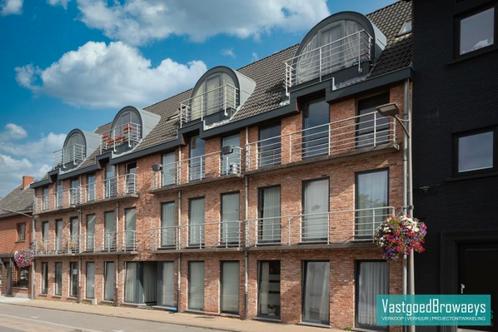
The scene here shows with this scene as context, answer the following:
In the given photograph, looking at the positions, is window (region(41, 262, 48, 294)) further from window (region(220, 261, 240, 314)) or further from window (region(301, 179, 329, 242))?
window (region(301, 179, 329, 242))

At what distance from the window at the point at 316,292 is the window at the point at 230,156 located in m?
4.89

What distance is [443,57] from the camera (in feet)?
45.7

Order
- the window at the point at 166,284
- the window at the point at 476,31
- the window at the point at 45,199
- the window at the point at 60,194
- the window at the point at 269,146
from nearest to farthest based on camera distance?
1. the window at the point at 476,31
2. the window at the point at 269,146
3. the window at the point at 166,284
4. the window at the point at 60,194
5. the window at the point at 45,199

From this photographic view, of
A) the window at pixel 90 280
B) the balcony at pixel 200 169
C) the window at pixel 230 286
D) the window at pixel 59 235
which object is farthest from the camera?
the window at pixel 59 235

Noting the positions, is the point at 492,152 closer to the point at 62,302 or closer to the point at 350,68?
the point at 350,68

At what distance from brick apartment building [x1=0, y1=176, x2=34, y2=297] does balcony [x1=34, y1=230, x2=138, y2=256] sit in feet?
8.49

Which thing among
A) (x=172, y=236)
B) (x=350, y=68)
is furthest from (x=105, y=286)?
(x=350, y=68)

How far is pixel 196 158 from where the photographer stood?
2167 cm

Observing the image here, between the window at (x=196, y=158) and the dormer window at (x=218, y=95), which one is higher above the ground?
the dormer window at (x=218, y=95)

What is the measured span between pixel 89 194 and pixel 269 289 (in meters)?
14.6

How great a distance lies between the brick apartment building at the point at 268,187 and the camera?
15.5 metres

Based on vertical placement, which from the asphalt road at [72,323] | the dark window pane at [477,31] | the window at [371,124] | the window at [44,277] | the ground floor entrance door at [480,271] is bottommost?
the window at [44,277]

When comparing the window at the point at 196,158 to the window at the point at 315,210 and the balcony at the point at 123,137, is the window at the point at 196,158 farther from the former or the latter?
the window at the point at 315,210

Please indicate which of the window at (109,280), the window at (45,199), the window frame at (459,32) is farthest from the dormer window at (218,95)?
the window at (45,199)
